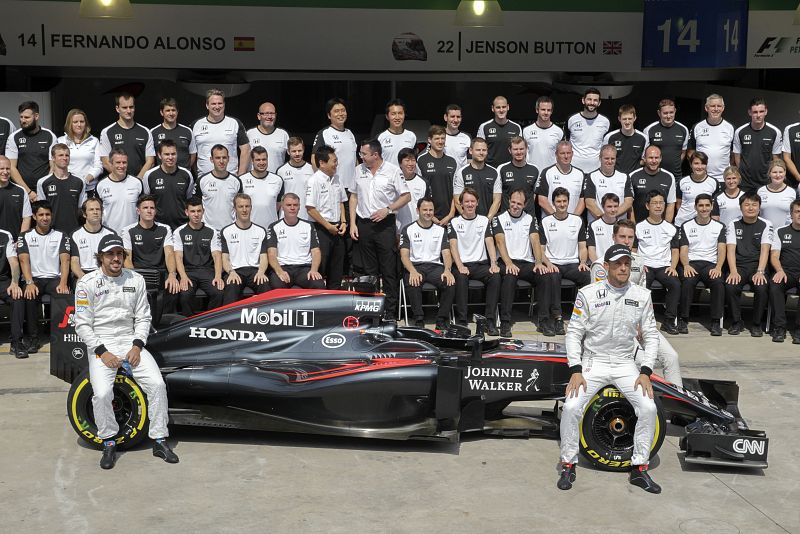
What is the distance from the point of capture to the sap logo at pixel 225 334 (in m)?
8.90

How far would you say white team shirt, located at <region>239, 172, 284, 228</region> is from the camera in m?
11.9

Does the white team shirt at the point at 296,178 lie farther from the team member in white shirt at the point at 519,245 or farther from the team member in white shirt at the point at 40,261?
the team member in white shirt at the point at 40,261

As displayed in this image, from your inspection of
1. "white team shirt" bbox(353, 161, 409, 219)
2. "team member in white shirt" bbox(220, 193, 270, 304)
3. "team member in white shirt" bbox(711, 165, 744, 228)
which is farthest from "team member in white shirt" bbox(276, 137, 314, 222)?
"team member in white shirt" bbox(711, 165, 744, 228)

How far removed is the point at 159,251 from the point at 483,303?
363 centimetres

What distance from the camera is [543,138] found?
13.1 metres

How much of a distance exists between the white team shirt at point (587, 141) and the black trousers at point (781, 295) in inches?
95.4

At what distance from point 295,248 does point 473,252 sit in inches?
74.8

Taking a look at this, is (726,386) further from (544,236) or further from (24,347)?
(24,347)

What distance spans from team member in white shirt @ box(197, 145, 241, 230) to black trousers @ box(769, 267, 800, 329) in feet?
18.4

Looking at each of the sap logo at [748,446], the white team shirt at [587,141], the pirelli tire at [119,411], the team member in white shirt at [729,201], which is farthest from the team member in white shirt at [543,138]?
the pirelli tire at [119,411]

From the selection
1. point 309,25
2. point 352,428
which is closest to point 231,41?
point 309,25

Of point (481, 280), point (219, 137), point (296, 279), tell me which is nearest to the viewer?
point (296, 279)

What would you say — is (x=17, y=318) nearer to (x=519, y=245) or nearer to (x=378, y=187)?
(x=378, y=187)

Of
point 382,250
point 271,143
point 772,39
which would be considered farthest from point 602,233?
point 772,39
